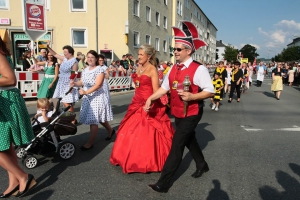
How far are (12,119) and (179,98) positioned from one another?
1.90 m

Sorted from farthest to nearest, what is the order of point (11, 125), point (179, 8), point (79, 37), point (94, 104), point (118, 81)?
point (179, 8), point (79, 37), point (118, 81), point (94, 104), point (11, 125)

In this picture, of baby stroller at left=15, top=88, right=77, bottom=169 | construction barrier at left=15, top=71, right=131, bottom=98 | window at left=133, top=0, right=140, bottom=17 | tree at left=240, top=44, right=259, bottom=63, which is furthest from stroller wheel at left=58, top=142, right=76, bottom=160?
tree at left=240, top=44, right=259, bottom=63

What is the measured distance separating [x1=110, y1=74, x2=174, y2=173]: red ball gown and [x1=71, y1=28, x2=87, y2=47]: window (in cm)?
1939

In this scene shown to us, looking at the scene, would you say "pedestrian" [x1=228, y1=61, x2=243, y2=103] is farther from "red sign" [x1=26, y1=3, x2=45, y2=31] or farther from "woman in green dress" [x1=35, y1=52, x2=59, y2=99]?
"red sign" [x1=26, y1=3, x2=45, y2=31]

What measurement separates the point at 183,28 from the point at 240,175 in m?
2.21

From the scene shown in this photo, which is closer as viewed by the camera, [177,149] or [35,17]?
[177,149]

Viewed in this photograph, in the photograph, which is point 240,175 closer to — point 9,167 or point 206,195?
point 206,195

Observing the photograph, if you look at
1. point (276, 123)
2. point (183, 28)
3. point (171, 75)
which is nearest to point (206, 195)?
point (171, 75)

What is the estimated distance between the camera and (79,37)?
22.6 meters

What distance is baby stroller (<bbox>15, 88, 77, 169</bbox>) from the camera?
4004 millimetres

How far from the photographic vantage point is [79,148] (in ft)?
16.4

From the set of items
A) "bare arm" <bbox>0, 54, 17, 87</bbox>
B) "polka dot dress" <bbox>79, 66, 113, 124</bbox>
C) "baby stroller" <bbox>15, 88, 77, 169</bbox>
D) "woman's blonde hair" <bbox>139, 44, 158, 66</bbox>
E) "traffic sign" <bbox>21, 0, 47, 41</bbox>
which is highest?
"traffic sign" <bbox>21, 0, 47, 41</bbox>

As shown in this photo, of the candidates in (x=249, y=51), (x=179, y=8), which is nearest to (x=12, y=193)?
(x=179, y=8)

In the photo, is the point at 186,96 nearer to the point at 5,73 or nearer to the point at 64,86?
the point at 5,73
